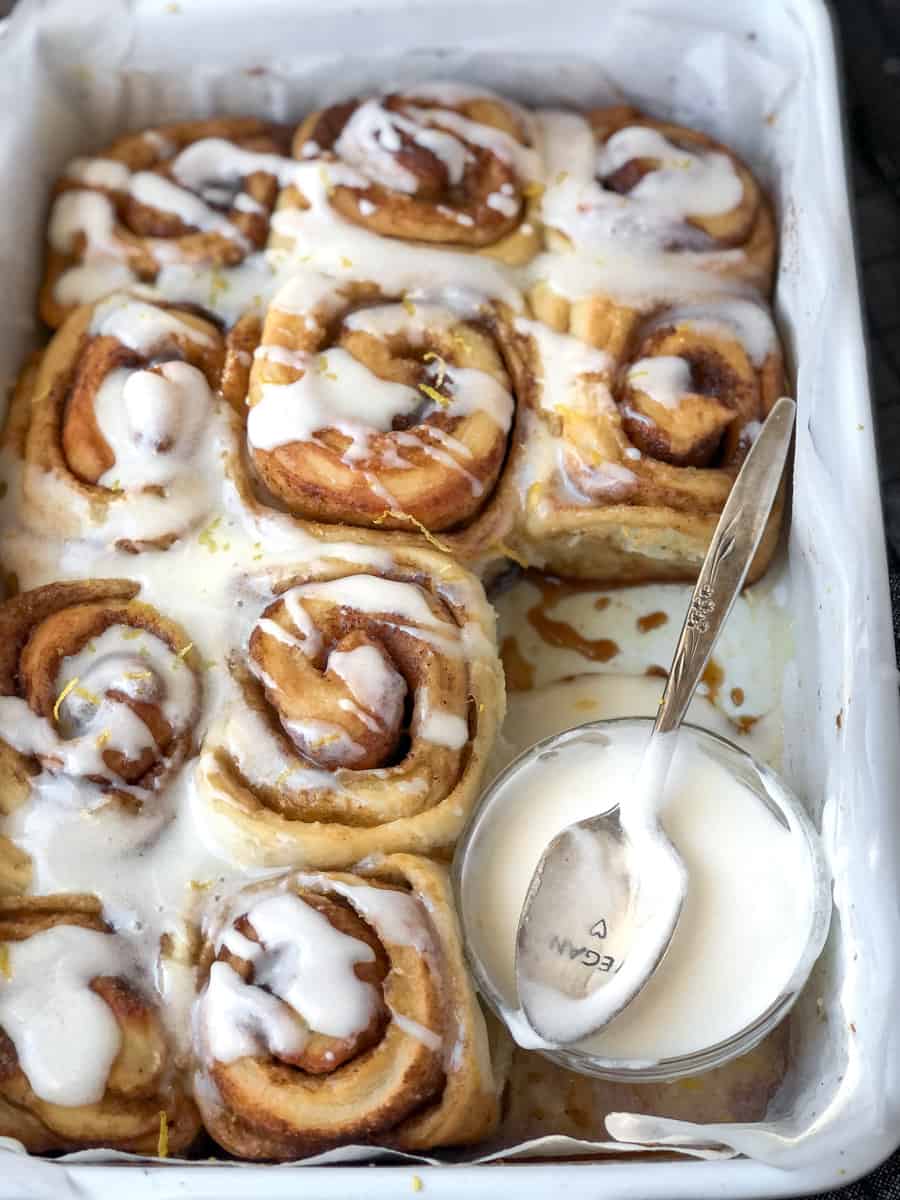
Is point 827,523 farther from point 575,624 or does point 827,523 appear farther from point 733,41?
point 733,41

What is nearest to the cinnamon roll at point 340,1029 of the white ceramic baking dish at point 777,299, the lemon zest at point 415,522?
the white ceramic baking dish at point 777,299

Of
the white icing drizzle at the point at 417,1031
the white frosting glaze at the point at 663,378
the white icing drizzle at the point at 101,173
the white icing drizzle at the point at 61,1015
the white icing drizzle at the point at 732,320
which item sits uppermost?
the white icing drizzle at the point at 101,173

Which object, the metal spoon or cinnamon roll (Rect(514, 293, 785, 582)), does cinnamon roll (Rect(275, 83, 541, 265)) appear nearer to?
cinnamon roll (Rect(514, 293, 785, 582))

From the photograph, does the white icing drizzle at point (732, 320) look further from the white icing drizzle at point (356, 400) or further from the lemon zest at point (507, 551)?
the lemon zest at point (507, 551)

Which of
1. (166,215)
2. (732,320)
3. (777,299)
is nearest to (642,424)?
(732,320)

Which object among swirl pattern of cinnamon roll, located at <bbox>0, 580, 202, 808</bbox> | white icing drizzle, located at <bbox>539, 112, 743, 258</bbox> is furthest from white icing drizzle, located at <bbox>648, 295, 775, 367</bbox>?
swirl pattern of cinnamon roll, located at <bbox>0, 580, 202, 808</bbox>

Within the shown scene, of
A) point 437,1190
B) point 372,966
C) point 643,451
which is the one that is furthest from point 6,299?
point 437,1190
